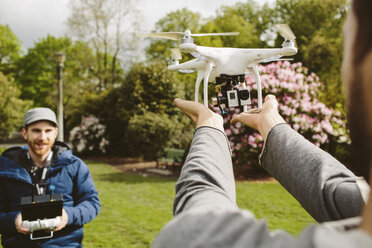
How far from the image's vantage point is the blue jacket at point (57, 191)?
2562 mm

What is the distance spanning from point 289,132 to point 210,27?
25.5 metres

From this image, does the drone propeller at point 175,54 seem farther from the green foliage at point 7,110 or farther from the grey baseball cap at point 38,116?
the green foliage at point 7,110

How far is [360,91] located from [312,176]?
2.07 feet

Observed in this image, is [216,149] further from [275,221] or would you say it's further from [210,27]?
[210,27]

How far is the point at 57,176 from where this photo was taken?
8.96ft

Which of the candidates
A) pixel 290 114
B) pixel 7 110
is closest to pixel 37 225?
pixel 290 114

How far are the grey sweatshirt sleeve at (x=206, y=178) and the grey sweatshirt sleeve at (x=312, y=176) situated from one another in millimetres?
263

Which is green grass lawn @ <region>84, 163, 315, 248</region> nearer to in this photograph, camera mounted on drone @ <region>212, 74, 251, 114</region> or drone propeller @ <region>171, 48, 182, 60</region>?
drone propeller @ <region>171, 48, 182, 60</region>

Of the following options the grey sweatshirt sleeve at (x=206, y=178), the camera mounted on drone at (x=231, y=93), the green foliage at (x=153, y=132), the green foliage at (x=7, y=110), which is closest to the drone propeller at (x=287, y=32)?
the camera mounted on drone at (x=231, y=93)

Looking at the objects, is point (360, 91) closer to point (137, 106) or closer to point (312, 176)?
point (312, 176)

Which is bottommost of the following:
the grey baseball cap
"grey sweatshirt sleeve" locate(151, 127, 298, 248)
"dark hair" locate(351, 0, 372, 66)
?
"grey sweatshirt sleeve" locate(151, 127, 298, 248)

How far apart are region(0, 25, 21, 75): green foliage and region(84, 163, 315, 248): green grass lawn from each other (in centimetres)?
2663

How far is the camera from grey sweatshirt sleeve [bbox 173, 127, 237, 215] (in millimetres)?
871

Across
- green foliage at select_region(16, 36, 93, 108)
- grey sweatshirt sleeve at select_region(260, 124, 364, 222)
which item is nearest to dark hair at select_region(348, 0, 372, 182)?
grey sweatshirt sleeve at select_region(260, 124, 364, 222)
